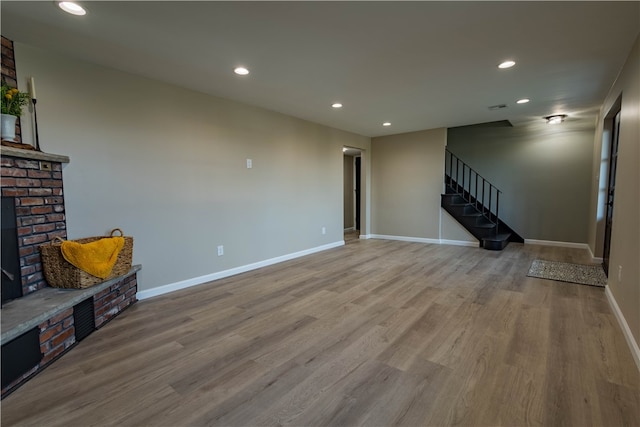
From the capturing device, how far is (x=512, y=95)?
3.72 m

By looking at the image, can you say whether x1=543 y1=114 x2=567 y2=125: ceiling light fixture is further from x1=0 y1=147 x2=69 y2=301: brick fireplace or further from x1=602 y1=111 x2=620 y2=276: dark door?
x1=0 y1=147 x2=69 y2=301: brick fireplace

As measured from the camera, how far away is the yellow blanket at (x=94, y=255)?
2.19 metres

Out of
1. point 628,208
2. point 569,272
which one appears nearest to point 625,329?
point 628,208

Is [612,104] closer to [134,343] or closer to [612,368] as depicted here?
[612,368]

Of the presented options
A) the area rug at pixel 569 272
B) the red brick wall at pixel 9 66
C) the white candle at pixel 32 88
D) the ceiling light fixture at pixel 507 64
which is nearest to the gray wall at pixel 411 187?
the area rug at pixel 569 272

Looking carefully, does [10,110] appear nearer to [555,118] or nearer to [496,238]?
[496,238]

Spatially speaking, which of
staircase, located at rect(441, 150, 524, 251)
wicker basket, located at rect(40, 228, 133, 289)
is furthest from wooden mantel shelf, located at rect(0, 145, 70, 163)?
staircase, located at rect(441, 150, 524, 251)

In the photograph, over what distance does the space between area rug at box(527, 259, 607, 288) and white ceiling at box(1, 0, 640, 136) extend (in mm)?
2307

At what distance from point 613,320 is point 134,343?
392 centimetres

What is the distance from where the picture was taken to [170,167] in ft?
10.8

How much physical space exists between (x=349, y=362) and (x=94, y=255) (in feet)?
6.99

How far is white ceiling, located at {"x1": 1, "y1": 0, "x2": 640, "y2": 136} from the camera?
1.96 m

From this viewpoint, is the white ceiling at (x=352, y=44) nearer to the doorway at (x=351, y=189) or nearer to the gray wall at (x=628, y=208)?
the gray wall at (x=628, y=208)

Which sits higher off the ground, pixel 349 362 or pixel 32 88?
pixel 32 88
